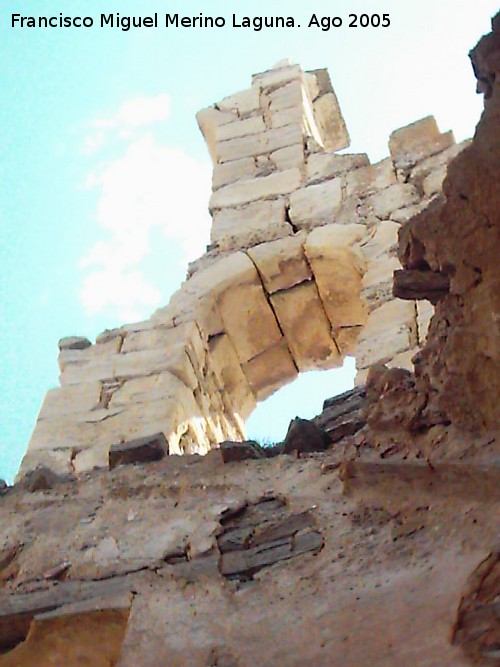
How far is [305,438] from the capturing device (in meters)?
2.96

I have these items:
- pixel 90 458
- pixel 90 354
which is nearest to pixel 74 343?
pixel 90 354

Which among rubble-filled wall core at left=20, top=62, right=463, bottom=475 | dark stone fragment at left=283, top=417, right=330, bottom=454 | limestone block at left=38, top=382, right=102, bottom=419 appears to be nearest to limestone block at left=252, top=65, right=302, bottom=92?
rubble-filled wall core at left=20, top=62, right=463, bottom=475

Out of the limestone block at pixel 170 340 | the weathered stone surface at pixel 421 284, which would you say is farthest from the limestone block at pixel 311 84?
the weathered stone surface at pixel 421 284

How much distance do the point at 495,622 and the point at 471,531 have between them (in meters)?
0.37

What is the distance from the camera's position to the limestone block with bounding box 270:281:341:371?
5.38 m

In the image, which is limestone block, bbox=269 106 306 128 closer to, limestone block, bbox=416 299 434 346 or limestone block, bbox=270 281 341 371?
limestone block, bbox=270 281 341 371

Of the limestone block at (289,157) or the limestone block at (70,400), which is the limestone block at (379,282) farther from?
the limestone block at (289,157)

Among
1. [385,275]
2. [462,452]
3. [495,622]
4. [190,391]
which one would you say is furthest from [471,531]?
[385,275]

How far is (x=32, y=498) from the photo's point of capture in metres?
2.96

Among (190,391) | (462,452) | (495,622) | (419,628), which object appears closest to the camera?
(495,622)

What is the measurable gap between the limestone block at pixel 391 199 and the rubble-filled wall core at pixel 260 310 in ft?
0.04

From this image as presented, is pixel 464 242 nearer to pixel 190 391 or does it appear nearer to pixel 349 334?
pixel 190 391

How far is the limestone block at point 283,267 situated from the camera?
5.32 m

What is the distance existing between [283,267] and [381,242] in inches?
25.6
